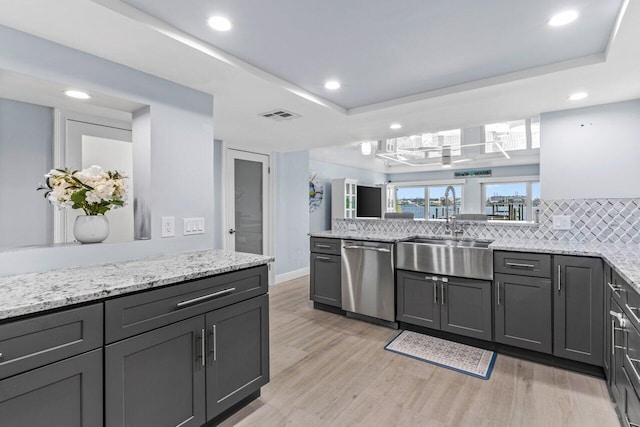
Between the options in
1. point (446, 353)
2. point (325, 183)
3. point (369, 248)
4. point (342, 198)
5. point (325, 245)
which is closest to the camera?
point (446, 353)

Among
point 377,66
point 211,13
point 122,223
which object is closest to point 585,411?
point 377,66

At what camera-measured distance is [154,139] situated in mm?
2135

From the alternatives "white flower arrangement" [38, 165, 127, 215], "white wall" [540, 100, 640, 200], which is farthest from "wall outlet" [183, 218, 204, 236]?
"white wall" [540, 100, 640, 200]

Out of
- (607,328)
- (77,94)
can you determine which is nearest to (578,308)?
(607,328)

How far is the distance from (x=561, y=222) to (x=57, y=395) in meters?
3.71

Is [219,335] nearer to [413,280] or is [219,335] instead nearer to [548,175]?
[413,280]

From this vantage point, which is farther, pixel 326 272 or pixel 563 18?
pixel 326 272

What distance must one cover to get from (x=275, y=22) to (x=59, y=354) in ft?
6.01

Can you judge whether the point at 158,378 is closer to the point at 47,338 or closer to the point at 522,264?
the point at 47,338

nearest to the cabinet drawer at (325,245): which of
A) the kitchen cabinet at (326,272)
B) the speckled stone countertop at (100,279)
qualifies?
the kitchen cabinet at (326,272)

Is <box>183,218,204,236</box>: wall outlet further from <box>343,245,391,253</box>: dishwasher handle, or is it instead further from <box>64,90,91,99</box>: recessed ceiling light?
<box>343,245,391,253</box>: dishwasher handle

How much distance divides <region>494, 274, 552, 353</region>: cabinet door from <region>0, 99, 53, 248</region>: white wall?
3719mm

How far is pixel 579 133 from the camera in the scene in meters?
2.88

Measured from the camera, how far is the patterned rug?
8.04 ft
